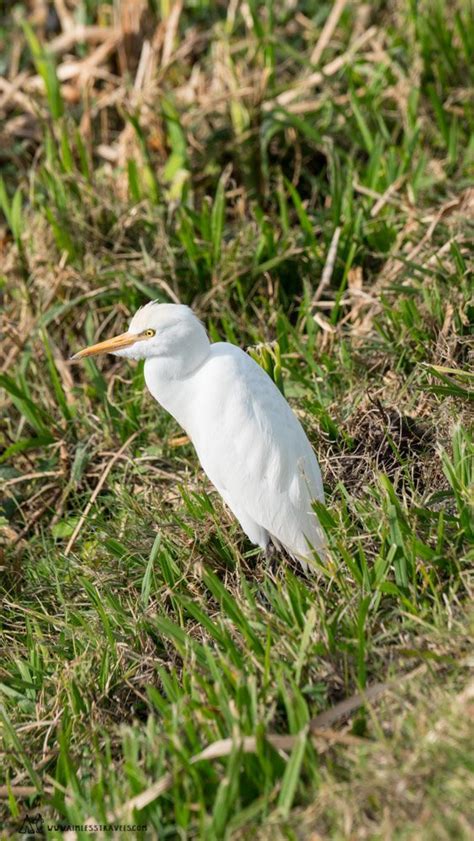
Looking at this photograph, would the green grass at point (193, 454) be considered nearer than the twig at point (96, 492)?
Yes

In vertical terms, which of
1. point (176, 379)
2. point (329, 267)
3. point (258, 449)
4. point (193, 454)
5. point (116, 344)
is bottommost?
point (193, 454)

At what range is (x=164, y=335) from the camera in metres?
2.59

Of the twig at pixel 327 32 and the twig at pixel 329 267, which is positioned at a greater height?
the twig at pixel 327 32

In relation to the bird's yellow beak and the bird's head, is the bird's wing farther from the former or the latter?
the bird's yellow beak

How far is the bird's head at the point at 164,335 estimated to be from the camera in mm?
2582

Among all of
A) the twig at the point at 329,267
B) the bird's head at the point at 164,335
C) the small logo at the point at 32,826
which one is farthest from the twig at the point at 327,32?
the small logo at the point at 32,826

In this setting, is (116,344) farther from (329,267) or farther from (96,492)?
(329,267)

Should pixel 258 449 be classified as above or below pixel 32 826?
above

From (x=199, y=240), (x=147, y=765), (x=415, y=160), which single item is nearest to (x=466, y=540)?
(x=147, y=765)

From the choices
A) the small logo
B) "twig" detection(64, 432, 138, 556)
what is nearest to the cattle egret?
"twig" detection(64, 432, 138, 556)

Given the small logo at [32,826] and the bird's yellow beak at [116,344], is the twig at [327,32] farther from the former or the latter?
the small logo at [32,826]

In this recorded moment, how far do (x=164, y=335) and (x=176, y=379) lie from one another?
0.14 metres

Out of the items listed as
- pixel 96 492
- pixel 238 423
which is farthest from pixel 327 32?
pixel 238 423

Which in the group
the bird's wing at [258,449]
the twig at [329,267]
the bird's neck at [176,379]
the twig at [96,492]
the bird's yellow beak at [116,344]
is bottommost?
the twig at [96,492]
